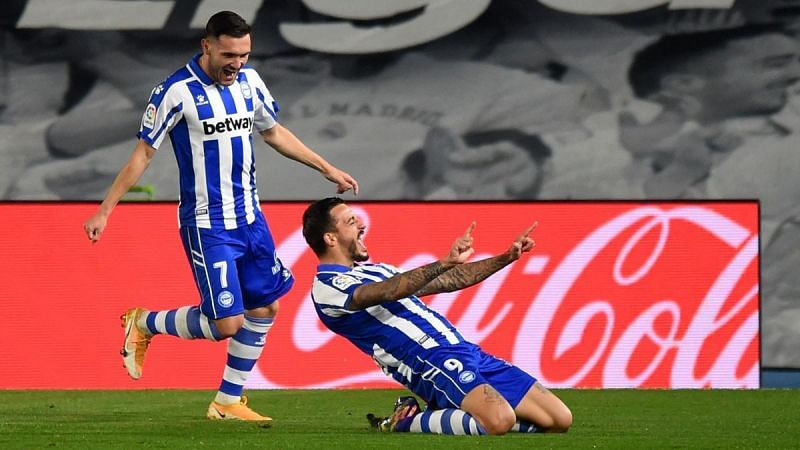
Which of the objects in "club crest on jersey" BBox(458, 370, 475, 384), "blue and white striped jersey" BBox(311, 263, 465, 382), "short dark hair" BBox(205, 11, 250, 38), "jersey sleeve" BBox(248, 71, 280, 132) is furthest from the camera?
"jersey sleeve" BBox(248, 71, 280, 132)

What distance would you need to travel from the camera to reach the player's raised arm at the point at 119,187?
6.68m

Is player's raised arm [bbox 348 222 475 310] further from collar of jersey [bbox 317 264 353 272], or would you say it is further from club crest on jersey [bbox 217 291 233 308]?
club crest on jersey [bbox 217 291 233 308]

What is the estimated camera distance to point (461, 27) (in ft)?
48.3

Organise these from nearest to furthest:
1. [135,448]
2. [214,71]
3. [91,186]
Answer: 1. [135,448]
2. [214,71]
3. [91,186]

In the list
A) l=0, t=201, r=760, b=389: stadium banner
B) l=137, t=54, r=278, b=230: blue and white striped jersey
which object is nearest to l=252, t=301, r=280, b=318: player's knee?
l=137, t=54, r=278, b=230: blue and white striped jersey

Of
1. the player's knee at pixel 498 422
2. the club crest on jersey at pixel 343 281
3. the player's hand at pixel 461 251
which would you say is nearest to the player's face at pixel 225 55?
the club crest on jersey at pixel 343 281

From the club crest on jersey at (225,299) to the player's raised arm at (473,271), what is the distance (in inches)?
36.8

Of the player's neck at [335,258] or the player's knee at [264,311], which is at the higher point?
the player's neck at [335,258]

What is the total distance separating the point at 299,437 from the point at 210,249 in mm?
1279

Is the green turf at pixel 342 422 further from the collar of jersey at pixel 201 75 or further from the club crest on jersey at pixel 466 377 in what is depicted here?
the collar of jersey at pixel 201 75

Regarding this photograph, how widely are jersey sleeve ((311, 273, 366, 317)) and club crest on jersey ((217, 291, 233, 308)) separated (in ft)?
2.64

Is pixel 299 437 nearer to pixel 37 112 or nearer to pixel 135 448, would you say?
pixel 135 448

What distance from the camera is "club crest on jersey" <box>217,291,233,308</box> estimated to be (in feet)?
23.2

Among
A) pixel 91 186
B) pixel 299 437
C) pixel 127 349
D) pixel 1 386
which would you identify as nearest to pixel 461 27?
pixel 91 186
